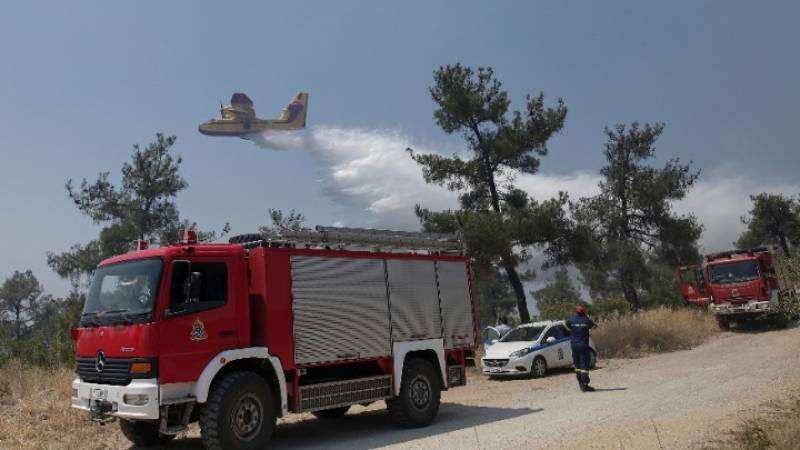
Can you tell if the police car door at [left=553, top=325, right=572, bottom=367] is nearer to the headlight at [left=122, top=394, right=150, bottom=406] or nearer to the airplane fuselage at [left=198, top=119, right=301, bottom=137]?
the headlight at [left=122, top=394, right=150, bottom=406]

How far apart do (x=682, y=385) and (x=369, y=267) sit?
290 inches

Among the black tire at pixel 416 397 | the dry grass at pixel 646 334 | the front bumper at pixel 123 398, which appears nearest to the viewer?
the front bumper at pixel 123 398

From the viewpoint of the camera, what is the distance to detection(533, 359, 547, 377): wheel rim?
17812 millimetres

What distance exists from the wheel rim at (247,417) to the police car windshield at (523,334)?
37.6 ft

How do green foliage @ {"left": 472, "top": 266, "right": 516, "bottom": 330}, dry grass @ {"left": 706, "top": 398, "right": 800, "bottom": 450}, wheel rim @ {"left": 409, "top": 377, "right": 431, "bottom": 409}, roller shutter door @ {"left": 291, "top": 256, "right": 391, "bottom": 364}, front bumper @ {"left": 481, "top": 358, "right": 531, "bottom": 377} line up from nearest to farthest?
1. dry grass @ {"left": 706, "top": 398, "right": 800, "bottom": 450}
2. roller shutter door @ {"left": 291, "top": 256, "right": 391, "bottom": 364}
3. wheel rim @ {"left": 409, "top": 377, "right": 431, "bottom": 409}
4. front bumper @ {"left": 481, "top": 358, "right": 531, "bottom": 377}
5. green foliage @ {"left": 472, "top": 266, "right": 516, "bottom": 330}

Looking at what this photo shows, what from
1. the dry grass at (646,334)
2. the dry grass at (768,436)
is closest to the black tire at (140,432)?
the dry grass at (768,436)

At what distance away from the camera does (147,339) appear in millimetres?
7992

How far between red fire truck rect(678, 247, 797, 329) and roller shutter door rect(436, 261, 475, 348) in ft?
63.2

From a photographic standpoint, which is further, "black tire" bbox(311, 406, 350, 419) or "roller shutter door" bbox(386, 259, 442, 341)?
"black tire" bbox(311, 406, 350, 419)

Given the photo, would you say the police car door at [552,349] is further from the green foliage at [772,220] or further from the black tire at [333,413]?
the green foliage at [772,220]

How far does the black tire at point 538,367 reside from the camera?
58.3ft

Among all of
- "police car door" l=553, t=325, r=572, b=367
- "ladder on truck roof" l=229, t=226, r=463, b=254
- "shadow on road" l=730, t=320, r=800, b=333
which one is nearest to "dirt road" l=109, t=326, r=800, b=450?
"police car door" l=553, t=325, r=572, b=367

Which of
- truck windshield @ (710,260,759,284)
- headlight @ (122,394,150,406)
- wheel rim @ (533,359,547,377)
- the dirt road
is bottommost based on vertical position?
the dirt road

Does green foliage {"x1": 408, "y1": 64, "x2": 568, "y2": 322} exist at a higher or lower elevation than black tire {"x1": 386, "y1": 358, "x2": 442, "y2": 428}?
higher
